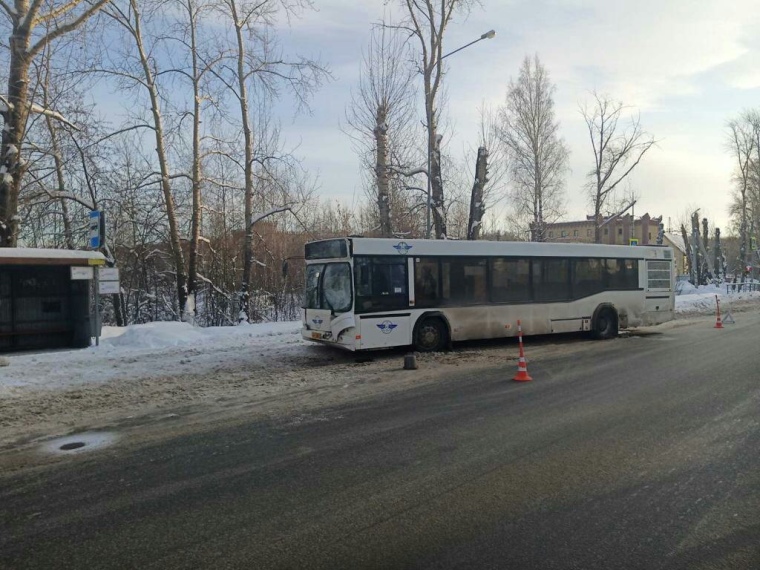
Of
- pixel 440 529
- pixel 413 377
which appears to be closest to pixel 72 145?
pixel 413 377

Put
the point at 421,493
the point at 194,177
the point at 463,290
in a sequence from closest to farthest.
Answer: the point at 421,493, the point at 463,290, the point at 194,177

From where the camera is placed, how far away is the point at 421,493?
4.82 meters

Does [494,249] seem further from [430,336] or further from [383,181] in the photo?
[383,181]

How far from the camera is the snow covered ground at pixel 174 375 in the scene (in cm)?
813

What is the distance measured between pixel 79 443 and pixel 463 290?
9099 mm

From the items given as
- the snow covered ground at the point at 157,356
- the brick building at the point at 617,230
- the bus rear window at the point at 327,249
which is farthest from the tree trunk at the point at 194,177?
the brick building at the point at 617,230

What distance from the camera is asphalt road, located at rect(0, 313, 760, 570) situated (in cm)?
379

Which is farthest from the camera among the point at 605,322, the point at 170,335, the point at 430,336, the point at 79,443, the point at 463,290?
the point at 605,322

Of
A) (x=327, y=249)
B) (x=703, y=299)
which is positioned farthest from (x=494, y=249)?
(x=703, y=299)

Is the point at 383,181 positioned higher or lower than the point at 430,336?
higher

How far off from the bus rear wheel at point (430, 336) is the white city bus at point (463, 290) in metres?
0.02

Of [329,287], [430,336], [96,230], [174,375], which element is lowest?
[174,375]

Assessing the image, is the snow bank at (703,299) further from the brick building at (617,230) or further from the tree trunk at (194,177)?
the brick building at (617,230)

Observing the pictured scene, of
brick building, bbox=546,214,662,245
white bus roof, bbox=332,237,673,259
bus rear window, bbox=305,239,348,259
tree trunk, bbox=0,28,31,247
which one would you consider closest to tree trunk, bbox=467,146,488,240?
white bus roof, bbox=332,237,673,259
